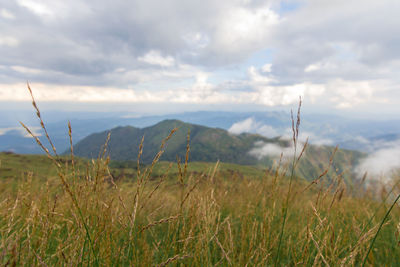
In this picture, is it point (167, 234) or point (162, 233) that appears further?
point (162, 233)

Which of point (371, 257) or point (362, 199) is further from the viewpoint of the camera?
point (362, 199)

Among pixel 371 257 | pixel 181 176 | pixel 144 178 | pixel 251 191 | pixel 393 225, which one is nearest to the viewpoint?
pixel 181 176

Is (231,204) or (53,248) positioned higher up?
(53,248)

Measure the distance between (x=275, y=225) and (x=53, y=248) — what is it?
378cm

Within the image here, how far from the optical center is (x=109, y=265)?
229 centimetres

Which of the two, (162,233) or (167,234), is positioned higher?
(167,234)

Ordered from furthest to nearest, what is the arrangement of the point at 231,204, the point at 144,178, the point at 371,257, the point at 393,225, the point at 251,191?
the point at 251,191
the point at 231,204
the point at 393,225
the point at 371,257
the point at 144,178

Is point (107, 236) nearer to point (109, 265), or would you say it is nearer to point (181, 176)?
point (109, 265)

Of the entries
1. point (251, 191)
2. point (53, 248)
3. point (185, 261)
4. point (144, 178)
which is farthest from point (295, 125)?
point (251, 191)

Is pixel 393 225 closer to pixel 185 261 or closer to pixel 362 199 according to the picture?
pixel 362 199

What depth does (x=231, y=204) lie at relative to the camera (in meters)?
5.59

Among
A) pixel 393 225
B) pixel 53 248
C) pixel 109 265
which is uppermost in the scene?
pixel 109 265

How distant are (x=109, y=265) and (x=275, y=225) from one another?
3087 millimetres

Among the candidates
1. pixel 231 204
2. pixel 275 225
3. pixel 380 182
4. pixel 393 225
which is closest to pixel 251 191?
pixel 231 204
